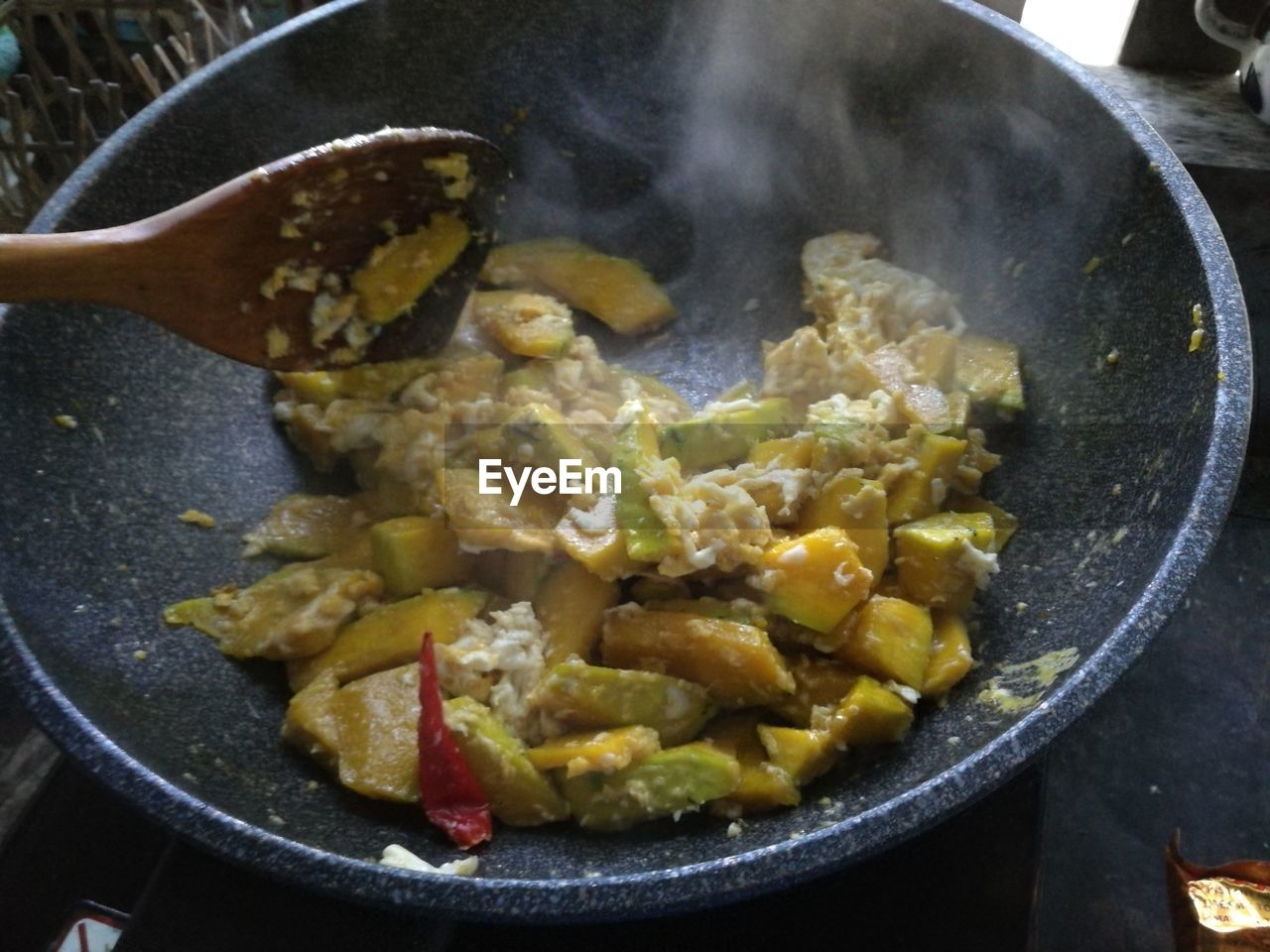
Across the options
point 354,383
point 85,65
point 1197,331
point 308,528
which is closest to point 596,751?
point 308,528

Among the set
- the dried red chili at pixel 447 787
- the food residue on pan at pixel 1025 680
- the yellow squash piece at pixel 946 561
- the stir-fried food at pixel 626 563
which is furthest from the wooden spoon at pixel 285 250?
the food residue on pan at pixel 1025 680

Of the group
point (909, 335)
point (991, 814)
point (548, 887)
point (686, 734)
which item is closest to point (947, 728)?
point (991, 814)

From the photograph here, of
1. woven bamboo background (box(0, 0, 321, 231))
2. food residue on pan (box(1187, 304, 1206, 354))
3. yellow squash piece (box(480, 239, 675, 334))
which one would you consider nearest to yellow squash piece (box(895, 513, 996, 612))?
food residue on pan (box(1187, 304, 1206, 354))

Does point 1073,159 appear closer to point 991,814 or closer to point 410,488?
point 991,814

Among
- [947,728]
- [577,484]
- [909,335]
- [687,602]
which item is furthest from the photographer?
[909,335]

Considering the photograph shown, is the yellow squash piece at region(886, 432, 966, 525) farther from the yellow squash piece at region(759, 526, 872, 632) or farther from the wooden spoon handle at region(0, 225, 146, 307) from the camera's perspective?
the wooden spoon handle at region(0, 225, 146, 307)
